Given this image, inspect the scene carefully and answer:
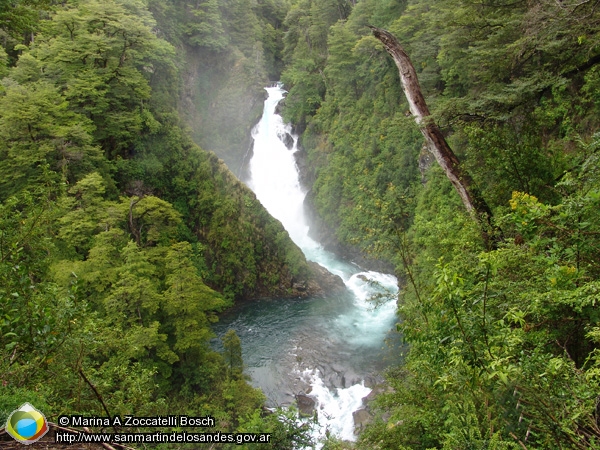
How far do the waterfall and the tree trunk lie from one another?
4.53 m

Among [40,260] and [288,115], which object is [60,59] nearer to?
[40,260]

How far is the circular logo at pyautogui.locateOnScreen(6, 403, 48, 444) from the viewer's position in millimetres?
3135

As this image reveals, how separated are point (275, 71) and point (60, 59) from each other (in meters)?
26.1

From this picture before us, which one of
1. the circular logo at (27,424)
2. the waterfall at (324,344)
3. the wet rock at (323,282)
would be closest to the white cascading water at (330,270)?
the waterfall at (324,344)

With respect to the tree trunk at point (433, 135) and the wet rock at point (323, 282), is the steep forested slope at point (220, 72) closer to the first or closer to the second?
the wet rock at point (323, 282)

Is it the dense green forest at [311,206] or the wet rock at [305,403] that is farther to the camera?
the wet rock at [305,403]

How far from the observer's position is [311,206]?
30.0 metres

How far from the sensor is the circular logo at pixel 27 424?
3135mm

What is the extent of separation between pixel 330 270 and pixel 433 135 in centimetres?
1769

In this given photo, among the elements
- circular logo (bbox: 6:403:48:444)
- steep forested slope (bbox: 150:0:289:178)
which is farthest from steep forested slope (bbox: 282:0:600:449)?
steep forested slope (bbox: 150:0:289:178)

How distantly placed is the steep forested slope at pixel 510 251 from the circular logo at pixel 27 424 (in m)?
→ 3.45

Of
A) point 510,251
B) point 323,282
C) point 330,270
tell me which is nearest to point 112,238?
point 323,282

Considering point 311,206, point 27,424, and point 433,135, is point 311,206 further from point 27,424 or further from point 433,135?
point 27,424

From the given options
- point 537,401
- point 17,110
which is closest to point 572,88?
point 537,401
